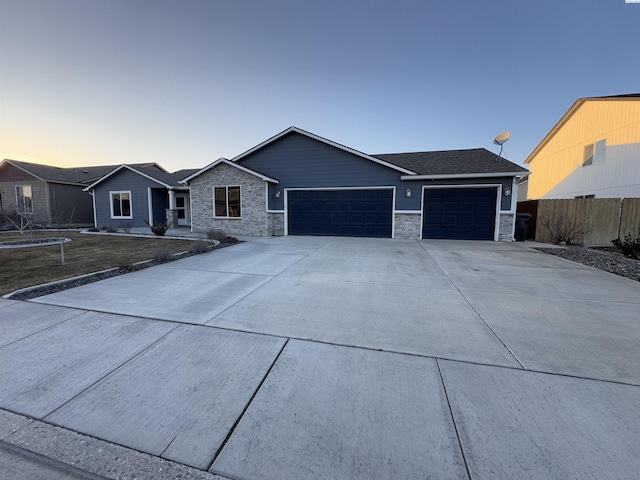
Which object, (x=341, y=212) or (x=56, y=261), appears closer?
(x=56, y=261)

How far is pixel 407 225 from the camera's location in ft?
A: 42.1

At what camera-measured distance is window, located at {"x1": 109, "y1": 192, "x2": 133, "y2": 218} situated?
57.0ft

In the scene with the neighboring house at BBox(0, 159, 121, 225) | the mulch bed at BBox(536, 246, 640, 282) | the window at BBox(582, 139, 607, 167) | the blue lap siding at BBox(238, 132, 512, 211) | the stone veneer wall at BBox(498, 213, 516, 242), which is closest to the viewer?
the mulch bed at BBox(536, 246, 640, 282)

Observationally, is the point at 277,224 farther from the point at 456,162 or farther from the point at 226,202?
the point at 456,162

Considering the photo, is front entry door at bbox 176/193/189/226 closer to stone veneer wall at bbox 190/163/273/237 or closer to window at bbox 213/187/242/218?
stone veneer wall at bbox 190/163/273/237

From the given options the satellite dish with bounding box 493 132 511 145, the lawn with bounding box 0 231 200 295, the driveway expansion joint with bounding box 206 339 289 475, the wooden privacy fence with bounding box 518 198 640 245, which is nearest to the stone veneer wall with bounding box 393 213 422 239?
the satellite dish with bounding box 493 132 511 145

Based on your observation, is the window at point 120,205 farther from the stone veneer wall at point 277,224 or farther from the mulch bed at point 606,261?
the mulch bed at point 606,261

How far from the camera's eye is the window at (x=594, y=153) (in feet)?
48.3

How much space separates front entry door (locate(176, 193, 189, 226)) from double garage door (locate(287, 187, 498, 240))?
8.34m

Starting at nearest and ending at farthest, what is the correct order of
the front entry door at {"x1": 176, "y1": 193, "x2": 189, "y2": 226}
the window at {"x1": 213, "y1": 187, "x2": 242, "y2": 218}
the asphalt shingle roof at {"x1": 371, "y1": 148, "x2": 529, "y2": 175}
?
the asphalt shingle roof at {"x1": 371, "y1": 148, "x2": 529, "y2": 175} → the window at {"x1": 213, "y1": 187, "x2": 242, "y2": 218} → the front entry door at {"x1": 176, "y1": 193, "x2": 189, "y2": 226}

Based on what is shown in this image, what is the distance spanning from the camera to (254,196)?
13648mm

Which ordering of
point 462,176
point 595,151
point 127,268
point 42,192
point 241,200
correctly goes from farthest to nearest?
point 42,192, point 595,151, point 241,200, point 462,176, point 127,268

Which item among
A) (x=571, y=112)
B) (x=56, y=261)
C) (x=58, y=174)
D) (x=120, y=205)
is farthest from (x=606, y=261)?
(x=58, y=174)

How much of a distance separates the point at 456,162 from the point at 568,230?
5.50 m
